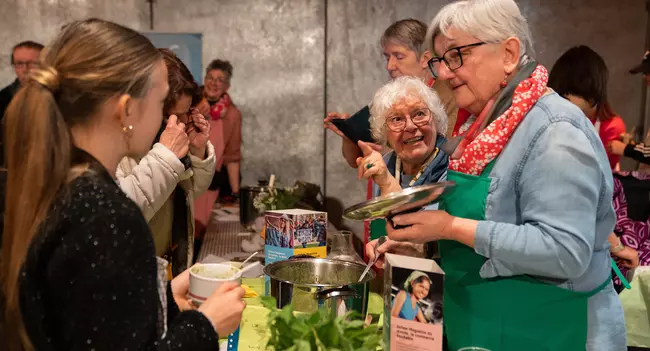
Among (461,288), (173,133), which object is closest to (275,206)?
(173,133)

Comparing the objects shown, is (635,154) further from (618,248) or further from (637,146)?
(618,248)

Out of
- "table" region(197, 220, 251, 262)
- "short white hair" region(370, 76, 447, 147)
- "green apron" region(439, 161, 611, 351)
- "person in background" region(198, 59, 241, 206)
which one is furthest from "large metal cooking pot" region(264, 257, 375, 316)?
"person in background" region(198, 59, 241, 206)

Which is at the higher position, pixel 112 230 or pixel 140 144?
pixel 140 144

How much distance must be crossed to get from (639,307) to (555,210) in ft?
5.62

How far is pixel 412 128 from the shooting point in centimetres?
205

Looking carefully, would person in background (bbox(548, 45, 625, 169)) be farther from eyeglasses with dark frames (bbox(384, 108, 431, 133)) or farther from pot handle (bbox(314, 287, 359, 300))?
pot handle (bbox(314, 287, 359, 300))

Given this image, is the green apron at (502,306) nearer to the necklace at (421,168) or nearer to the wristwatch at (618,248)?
the necklace at (421,168)

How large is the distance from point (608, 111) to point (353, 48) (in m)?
2.15

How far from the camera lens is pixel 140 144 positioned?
107 centimetres

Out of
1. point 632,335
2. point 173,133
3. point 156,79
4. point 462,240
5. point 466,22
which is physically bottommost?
point 632,335

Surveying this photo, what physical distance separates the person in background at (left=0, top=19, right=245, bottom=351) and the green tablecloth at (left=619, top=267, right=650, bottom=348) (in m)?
2.06

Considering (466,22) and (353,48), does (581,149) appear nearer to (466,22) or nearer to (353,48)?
(466,22)

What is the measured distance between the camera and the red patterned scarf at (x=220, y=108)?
467cm

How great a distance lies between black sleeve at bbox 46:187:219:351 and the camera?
858 mm
